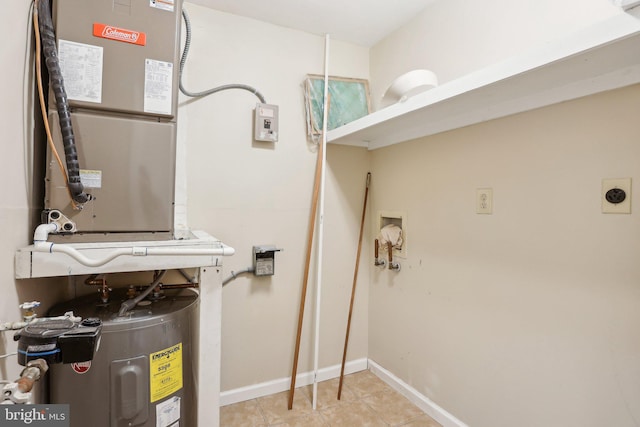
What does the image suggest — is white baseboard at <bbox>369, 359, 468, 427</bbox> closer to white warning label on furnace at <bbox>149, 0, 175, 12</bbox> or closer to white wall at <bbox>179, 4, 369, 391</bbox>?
white wall at <bbox>179, 4, 369, 391</bbox>

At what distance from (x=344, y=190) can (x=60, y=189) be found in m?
1.67

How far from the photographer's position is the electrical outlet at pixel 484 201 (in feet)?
5.17

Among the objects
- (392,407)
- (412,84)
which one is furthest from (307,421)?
(412,84)

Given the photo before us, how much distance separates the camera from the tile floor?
72.6 inches

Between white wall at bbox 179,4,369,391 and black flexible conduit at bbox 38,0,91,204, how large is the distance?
0.77 m

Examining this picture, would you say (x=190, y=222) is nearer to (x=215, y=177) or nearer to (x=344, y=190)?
(x=215, y=177)

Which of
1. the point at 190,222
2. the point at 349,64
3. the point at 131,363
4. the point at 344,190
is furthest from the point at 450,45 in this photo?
the point at 131,363

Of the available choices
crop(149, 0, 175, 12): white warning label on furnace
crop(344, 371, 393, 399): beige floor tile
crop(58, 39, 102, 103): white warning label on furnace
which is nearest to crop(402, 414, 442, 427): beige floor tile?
crop(344, 371, 393, 399): beige floor tile

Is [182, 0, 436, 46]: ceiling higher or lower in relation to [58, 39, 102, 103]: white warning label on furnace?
higher

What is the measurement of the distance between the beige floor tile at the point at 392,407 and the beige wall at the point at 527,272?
131 millimetres

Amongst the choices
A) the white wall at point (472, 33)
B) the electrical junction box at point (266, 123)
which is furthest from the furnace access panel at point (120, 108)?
the white wall at point (472, 33)

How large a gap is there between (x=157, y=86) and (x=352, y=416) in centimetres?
203

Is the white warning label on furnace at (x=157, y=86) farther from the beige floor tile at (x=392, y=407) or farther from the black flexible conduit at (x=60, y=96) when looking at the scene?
the beige floor tile at (x=392, y=407)

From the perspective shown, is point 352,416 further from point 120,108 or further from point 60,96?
point 60,96
